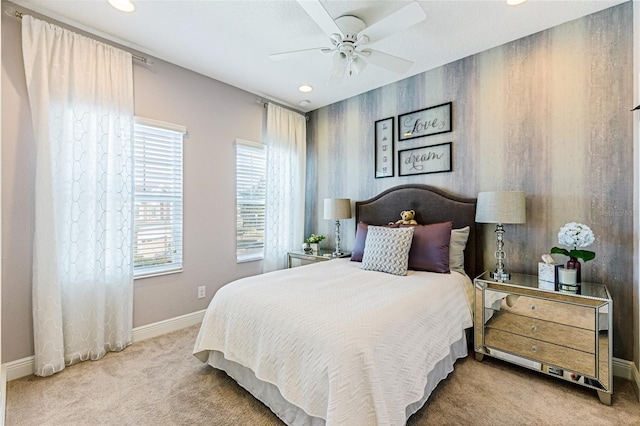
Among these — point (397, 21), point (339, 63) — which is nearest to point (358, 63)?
point (339, 63)

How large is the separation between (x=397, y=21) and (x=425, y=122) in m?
1.53

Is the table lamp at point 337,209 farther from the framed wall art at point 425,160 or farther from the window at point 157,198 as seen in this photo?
the window at point 157,198

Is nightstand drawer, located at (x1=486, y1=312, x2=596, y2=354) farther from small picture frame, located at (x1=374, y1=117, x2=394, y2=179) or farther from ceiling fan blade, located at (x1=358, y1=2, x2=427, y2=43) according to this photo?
ceiling fan blade, located at (x1=358, y1=2, x2=427, y2=43)

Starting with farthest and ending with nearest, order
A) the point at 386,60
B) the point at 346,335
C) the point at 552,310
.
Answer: the point at 386,60 → the point at 552,310 → the point at 346,335

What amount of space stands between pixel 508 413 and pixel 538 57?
9.26ft

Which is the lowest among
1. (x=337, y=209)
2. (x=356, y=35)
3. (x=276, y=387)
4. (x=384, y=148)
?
(x=276, y=387)

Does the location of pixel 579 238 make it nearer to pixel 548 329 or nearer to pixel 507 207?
pixel 507 207

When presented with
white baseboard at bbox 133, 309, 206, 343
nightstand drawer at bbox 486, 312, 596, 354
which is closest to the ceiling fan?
nightstand drawer at bbox 486, 312, 596, 354

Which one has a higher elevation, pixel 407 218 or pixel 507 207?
pixel 507 207

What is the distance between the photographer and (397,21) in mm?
1878

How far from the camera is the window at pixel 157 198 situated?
9.24ft

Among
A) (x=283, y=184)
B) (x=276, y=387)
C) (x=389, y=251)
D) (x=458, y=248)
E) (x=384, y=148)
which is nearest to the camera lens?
(x=276, y=387)

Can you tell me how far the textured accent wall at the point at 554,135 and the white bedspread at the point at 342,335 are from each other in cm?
107

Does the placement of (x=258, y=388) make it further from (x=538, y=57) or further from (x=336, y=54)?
(x=538, y=57)
